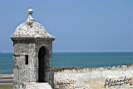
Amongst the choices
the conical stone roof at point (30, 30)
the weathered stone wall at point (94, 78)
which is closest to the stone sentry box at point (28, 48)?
the conical stone roof at point (30, 30)

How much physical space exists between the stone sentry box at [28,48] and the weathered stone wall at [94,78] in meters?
8.39

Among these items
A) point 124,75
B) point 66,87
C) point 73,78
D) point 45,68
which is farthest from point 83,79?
point 45,68

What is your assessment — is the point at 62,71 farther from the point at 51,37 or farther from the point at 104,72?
the point at 51,37

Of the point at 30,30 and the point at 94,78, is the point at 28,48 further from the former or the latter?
the point at 94,78

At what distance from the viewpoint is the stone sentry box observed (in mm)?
15773

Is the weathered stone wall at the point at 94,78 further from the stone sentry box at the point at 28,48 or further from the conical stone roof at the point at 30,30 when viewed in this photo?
the conical stone roof at the point at 30,30

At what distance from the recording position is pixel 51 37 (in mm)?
16031

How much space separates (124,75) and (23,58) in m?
17.7

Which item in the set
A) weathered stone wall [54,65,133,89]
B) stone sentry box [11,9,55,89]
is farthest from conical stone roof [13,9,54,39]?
weathered stone wall [54,65,133,89]

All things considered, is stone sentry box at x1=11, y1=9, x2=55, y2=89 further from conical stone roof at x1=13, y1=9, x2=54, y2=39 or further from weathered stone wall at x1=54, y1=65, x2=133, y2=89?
weathered stone wall at x1=54, y1=65, x2=133, y2=89

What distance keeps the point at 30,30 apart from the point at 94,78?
47.1 feet

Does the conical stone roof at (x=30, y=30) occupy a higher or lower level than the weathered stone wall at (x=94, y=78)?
higher

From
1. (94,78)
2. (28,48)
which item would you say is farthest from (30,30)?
(94,78)

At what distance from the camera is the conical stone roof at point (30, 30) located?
15781 mm
